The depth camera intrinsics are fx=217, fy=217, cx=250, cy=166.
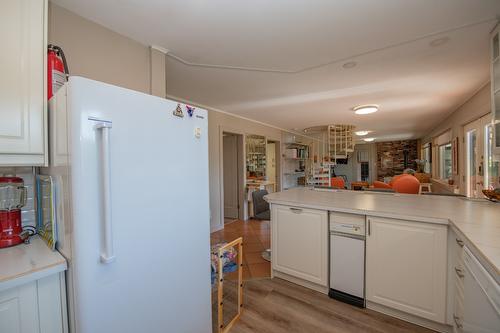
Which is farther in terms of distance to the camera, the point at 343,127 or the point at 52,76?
the point at 343,127

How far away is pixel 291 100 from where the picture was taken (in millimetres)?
3475

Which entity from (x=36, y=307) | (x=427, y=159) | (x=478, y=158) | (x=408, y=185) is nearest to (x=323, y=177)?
(x=408, y=185)

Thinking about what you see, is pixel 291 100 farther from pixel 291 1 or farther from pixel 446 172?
pixel 446 172

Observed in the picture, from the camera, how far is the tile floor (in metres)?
2.45

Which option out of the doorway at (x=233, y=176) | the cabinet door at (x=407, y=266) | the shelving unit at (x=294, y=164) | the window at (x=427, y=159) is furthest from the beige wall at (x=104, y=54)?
the window at (x=427, y=159)

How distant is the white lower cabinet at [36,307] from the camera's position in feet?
2.82

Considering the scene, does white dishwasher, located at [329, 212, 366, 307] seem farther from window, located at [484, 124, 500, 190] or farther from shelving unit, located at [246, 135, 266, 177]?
shelving unit, located at [246, 135, 266, 177]

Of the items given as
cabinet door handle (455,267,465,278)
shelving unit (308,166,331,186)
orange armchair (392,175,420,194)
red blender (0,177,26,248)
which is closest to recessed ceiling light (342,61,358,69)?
cabinet door handle (455,267,465,278)

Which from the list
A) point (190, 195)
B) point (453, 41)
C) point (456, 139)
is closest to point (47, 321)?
point (190, 195)

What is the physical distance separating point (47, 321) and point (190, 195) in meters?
0.80

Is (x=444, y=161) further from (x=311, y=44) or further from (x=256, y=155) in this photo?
(x=311, y=44)

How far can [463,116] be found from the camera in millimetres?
3715

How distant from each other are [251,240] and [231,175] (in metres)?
1.77

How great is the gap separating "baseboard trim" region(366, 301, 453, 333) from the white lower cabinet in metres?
2.05
